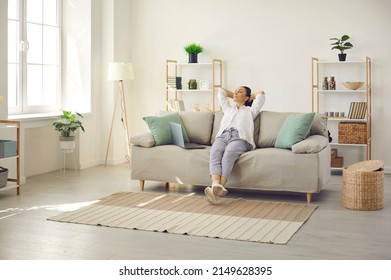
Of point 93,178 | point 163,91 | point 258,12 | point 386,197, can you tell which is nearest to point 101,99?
point 163,91

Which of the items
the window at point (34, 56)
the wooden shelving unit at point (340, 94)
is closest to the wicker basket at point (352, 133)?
the wooden shelving unit at point (340, 94)

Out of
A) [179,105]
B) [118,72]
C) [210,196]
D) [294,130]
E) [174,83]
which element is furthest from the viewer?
[174,83]

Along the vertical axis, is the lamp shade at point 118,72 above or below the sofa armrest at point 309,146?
above

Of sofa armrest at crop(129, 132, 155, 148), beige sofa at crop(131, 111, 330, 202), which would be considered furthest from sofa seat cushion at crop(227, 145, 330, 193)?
sofa armrest at crop(129, 132, 155, 148)

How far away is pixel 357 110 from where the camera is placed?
707 cm

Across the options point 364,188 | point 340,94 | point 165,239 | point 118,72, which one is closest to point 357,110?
point 340,94

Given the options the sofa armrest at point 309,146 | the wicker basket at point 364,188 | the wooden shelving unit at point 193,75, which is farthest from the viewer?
the wooden shelving unit at point 193,75

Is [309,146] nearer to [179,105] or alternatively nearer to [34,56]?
[179,105]

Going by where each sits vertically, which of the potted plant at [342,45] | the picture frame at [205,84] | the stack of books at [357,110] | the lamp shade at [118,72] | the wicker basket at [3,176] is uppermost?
the potted plant at [342,45]

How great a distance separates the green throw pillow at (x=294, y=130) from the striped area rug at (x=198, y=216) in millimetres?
633

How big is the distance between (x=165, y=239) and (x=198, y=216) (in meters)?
0.73

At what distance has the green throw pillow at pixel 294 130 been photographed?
5654 millimetres

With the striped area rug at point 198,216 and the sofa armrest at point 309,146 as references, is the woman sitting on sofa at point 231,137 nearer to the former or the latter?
the striped area rug at point 198,216

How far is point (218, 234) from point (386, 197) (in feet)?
7.19
